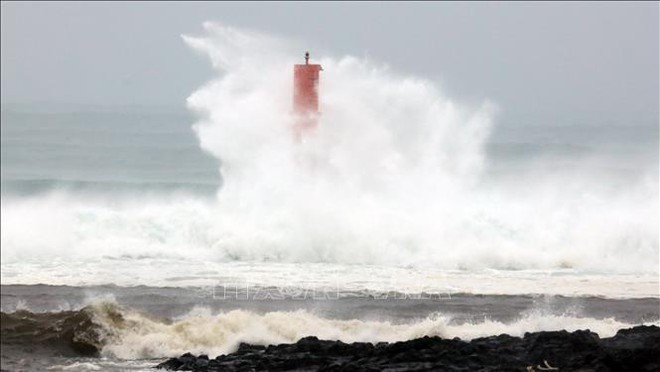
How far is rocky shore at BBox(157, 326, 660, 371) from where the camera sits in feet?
32.1

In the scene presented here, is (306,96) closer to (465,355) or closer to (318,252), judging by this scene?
(318,252)

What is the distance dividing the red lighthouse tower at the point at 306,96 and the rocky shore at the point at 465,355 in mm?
10363

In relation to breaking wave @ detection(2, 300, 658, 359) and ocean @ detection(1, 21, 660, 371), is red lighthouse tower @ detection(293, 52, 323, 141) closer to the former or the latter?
ocean @ detection(1, 21, 660, 371)

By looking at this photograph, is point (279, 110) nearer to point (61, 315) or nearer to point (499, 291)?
point (499, 291)

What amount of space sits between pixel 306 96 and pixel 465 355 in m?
11.3

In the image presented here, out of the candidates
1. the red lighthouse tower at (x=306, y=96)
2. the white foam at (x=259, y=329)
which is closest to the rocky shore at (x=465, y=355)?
the white foam at (x=259, y=329)

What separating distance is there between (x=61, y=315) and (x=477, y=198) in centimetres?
1251

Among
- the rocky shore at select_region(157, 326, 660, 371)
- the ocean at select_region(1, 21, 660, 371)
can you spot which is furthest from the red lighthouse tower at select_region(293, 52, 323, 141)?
the rocky shore at select_region(157, 326, 660, 371)

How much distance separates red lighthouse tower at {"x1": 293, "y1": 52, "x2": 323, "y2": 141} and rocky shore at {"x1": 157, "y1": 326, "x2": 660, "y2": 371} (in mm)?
10363

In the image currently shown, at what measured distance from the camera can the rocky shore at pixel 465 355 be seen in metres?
9.79

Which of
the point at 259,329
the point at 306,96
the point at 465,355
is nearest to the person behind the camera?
the point at 465,355

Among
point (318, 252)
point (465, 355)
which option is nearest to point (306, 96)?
point (318, 252)

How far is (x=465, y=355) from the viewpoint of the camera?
33.6 feet

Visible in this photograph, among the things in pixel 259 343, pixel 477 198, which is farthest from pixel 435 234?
pixel 259 343
